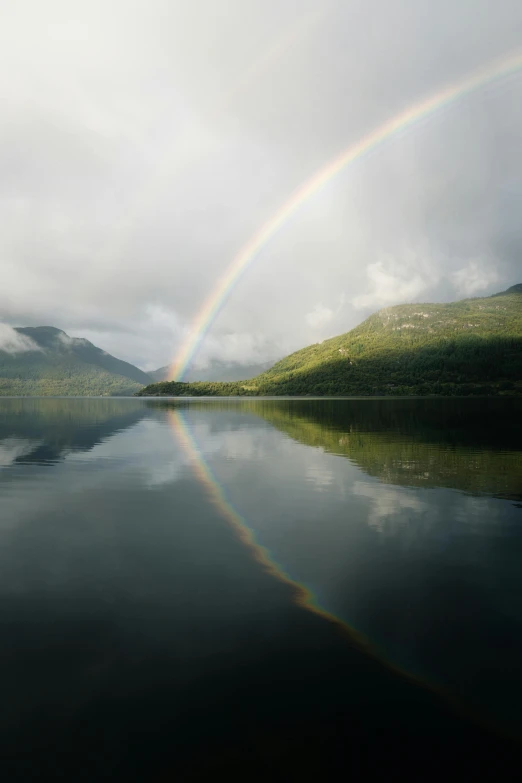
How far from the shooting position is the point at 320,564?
12758 mm

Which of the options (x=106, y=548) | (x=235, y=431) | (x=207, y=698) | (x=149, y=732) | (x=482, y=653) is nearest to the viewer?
(x=149, y=732)

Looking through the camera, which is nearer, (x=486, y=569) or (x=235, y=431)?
(x=486, y=569)

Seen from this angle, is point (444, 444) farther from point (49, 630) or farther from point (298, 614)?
point (49, 630)

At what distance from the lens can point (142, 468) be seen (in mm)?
28641

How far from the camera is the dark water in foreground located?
6.17m

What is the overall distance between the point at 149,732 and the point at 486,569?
33.0 feet

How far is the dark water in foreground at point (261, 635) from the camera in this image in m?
6.17

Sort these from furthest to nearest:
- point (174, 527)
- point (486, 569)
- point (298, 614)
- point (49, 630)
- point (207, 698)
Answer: point (174, 527) → point (486, 569) → point (298, 614) → point (49, 630) → point (207, 698)

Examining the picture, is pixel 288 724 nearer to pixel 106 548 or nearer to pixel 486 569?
pixel 486 569

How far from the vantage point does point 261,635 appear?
29.6ft

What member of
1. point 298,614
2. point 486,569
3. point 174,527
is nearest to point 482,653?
point 298,614

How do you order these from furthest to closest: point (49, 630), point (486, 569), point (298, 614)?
point (486, 569)
point (298, 614)
point (49, 630)

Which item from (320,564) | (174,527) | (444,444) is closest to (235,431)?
(444,444)

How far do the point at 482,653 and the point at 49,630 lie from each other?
887cm
